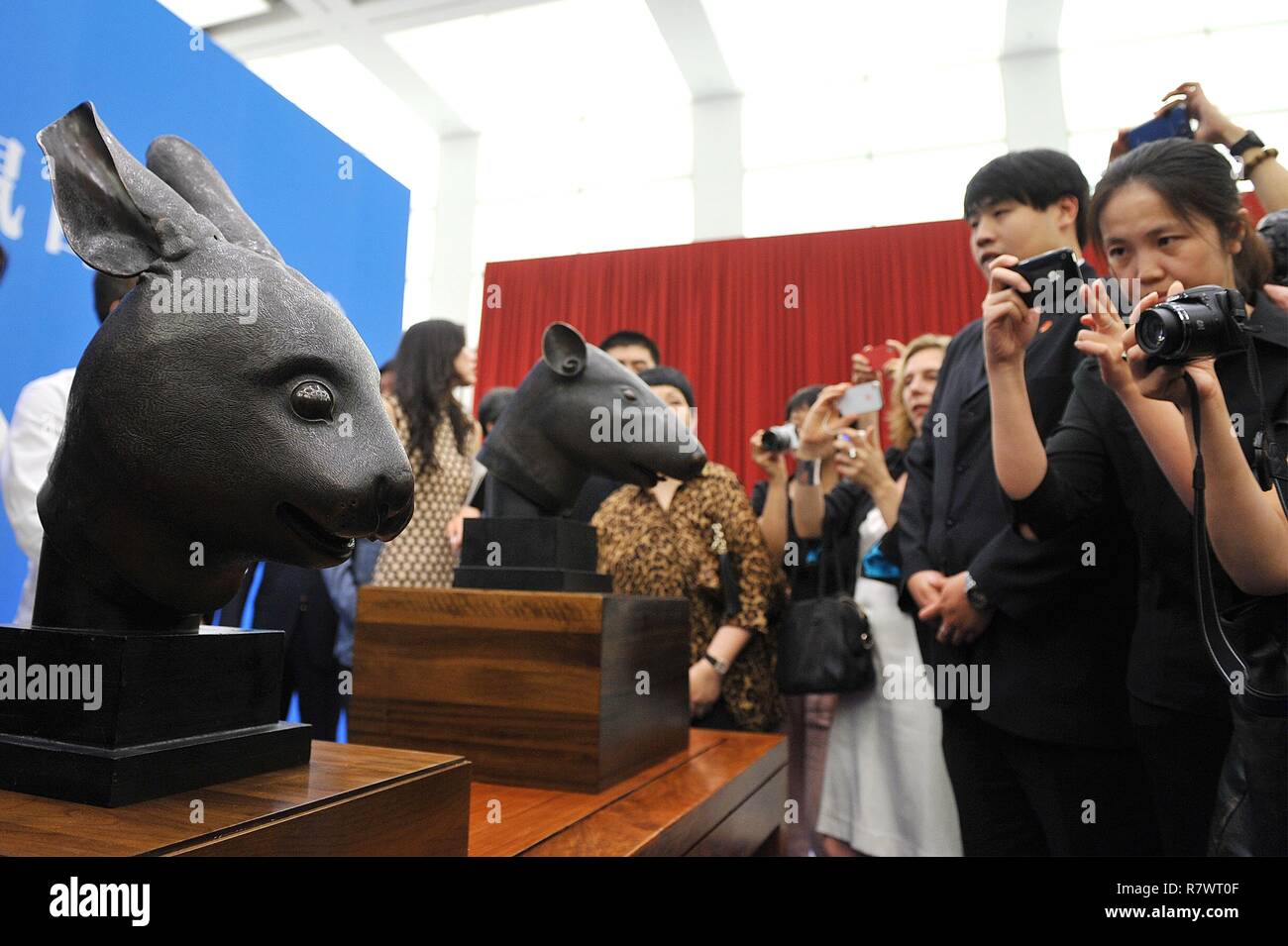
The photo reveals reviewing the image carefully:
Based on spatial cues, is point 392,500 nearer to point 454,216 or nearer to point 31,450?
point 31,450

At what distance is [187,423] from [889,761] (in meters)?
1.79

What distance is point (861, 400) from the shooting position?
2.11m

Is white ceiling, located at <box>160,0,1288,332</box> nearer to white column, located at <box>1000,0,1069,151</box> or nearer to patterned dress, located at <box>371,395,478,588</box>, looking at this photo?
white column, located at <box>1000,0,1069,151</box>

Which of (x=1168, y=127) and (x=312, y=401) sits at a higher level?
(x=1168, y=127)

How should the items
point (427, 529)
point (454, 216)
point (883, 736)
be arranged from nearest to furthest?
point (883, 736)
point (427, 529)
point (454, 216)

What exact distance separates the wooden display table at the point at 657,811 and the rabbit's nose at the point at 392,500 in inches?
16.0

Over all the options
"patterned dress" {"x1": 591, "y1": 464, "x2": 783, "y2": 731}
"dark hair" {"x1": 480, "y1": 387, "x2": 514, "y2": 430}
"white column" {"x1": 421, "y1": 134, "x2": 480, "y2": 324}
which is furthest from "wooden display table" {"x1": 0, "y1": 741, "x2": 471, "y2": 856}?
"white column" {"x1": 421, "y1": 134, "x2": 480, "y2": 324}

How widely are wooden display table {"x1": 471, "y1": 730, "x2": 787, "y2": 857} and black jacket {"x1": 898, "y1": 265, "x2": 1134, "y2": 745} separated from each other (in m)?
0.41

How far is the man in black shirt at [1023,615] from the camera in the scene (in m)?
1.27

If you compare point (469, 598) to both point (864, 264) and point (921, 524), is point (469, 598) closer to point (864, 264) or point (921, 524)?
point (921, 524)

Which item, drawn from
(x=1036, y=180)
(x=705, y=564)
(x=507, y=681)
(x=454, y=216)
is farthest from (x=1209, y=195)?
(x=454, y=216)

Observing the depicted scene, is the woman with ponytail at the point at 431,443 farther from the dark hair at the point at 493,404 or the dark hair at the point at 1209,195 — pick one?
the dark hair at the point at 1209,195
